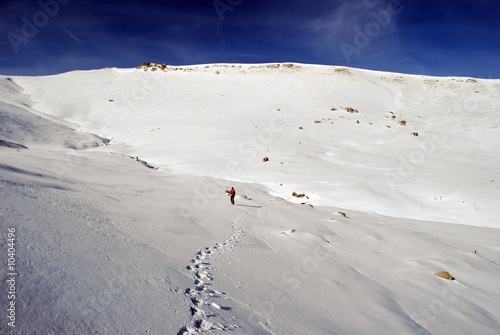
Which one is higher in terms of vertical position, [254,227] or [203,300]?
[254,227]

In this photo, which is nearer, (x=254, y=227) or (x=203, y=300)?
(x=203, y=300)

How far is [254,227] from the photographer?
7.90 meters

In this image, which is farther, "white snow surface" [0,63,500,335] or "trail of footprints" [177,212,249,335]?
"white snow surface" [0,63,500,335]

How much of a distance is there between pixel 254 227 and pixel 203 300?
4572 mm

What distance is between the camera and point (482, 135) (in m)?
23.6

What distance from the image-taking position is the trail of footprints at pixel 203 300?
9.43ft

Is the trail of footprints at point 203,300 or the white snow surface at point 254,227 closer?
the trail of footprints at point 203,300

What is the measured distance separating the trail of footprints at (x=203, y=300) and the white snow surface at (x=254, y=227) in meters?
0.02

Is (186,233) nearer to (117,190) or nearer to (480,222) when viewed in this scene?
(117,190)

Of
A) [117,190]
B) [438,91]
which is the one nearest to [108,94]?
[117,190]

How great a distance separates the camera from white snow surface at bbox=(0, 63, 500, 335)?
10.00 feet

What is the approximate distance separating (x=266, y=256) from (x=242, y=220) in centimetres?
275

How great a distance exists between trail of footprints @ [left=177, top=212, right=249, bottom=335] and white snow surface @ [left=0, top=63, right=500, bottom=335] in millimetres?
22

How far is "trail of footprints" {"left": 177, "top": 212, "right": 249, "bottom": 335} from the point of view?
2.87m
